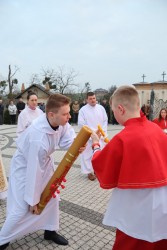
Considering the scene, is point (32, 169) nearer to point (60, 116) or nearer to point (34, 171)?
point (34, 171)

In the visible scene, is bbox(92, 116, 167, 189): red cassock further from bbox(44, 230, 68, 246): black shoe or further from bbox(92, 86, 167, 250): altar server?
bbox(44, 230, 68, 246): black shoe

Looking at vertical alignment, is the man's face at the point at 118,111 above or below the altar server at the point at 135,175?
above

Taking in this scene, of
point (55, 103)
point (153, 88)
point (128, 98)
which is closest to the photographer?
point (128, 98)

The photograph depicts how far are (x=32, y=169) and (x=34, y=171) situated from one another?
0.03 metres

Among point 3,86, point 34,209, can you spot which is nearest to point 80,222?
point 34,209

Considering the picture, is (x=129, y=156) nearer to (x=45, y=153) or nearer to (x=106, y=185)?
(x=106, y=185)

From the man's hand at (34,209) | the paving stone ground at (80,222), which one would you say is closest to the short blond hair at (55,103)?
the man's hand at (34,209)

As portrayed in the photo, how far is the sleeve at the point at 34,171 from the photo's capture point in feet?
9.19

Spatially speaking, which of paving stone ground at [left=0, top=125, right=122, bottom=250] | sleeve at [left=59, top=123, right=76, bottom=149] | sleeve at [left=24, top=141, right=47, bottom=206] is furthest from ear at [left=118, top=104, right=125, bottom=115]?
paving stone ground at [left=0, top=125, right=122, bottom=250]

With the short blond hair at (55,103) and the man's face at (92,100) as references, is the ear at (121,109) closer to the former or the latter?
the short blond hair at (55,103)

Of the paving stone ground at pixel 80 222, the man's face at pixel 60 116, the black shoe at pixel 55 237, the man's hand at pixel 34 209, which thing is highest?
the man's face at pixel 60 116

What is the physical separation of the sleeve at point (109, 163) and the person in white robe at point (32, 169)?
0.81 meters

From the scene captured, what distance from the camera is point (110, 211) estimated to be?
7.48 ft

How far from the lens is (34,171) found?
2816mm
